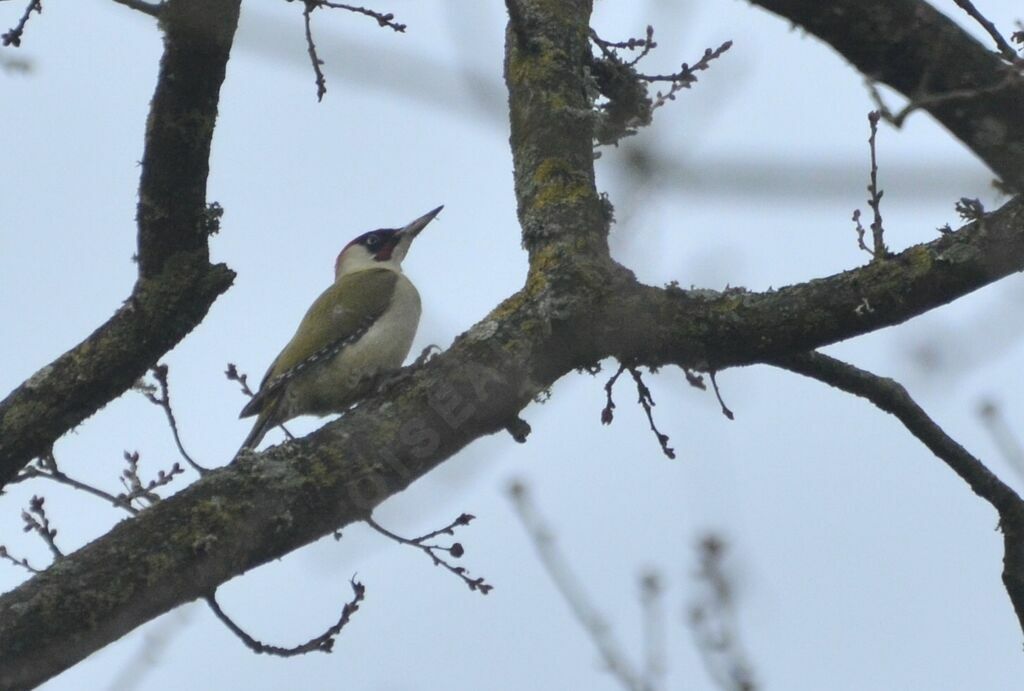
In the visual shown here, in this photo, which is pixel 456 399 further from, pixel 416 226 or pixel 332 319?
pixel 416 226

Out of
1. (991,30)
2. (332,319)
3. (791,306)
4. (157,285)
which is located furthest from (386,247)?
(991,30)

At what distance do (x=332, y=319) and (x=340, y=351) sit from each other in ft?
1.18

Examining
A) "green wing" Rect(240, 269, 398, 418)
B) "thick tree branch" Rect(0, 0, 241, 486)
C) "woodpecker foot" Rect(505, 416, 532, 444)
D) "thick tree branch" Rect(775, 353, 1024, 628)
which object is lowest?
"thick tree branch" Rect(775, 353, 1024, 628)

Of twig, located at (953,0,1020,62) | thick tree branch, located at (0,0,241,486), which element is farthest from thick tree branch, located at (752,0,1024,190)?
thick tree branch, located at (0,0,241,486)

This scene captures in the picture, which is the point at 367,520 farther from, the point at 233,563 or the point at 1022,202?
the point at 1022,202

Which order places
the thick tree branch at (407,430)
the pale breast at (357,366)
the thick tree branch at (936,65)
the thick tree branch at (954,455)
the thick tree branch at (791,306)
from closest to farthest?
the thick tree branch at (936,65), the thick tree branch at (407,430), the thick tree branch at (791,306), the thick tree branch at (954,455), the pale breast at (357,366)

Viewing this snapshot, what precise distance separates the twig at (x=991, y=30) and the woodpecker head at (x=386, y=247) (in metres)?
5.67

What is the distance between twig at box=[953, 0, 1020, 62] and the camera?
8.31 feet

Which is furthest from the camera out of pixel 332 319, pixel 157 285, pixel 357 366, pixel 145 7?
pixel 332 319

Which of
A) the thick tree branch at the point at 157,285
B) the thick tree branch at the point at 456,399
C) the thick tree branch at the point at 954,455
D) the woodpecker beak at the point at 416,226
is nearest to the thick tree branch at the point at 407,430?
the thick tree branch at the point at 456,399

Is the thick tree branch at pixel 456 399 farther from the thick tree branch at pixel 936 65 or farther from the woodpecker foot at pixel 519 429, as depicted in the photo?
the thick tree branch at pixel 936 65

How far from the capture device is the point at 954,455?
396cm

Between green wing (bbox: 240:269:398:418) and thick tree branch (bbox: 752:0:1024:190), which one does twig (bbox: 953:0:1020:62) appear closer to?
thick tree branch (bbox: 752:0:1024:190)

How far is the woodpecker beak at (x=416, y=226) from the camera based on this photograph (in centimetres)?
820
